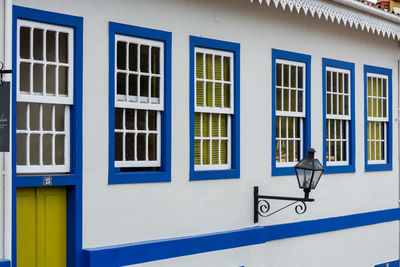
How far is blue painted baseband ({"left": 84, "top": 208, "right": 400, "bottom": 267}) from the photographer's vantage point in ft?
23.9

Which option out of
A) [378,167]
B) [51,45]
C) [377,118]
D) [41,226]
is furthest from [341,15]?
[41,226]

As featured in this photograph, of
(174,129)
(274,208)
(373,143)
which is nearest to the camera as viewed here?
(174,129)

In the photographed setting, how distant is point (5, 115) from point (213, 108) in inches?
136

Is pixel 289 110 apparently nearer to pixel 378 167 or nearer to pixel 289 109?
pixel 289 109

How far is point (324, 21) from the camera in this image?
10.7 m

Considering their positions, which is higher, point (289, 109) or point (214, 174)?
point (289, 109)

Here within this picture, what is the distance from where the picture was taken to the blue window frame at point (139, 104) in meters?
7.54

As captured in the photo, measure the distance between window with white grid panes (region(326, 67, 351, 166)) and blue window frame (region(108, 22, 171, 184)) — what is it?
11.7ft

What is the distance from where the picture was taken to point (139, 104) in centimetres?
775

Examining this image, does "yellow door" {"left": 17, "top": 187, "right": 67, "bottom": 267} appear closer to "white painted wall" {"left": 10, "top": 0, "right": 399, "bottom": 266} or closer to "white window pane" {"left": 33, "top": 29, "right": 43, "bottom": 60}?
"white painted wall" {"left": 10, "top": 0, "right": 399, "bottom": 266}

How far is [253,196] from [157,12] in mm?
2918

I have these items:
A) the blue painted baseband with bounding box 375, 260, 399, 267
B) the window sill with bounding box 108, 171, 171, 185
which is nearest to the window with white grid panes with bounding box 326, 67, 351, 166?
the blue painted baseband with bounding box 375, 260, 399, 267

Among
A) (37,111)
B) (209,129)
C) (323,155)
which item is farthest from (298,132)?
(37,111)

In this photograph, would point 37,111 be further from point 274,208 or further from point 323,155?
point 323,155
